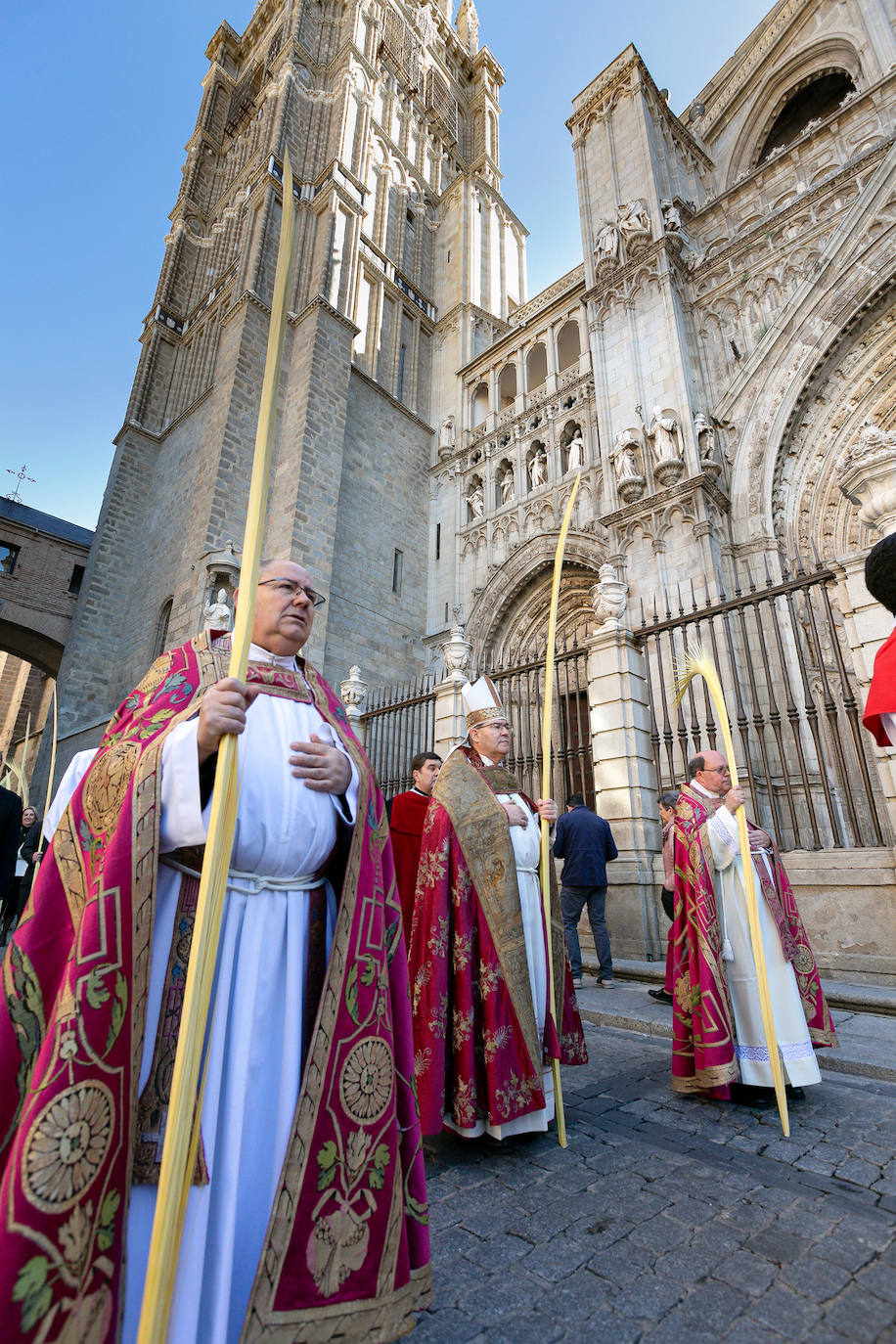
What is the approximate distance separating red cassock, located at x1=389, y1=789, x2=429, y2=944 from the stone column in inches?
104

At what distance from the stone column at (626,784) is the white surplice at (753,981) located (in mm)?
3266

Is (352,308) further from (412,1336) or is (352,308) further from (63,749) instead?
(412,1336)

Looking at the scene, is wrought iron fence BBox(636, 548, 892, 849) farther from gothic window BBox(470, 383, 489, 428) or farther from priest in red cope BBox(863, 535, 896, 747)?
gothic window BBox(470, 383, 489, 428)

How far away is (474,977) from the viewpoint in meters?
2.90

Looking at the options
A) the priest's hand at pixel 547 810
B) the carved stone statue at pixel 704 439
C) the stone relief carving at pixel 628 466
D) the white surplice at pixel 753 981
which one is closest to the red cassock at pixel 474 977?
the priest's hand at pixel 547 810

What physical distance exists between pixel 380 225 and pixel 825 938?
71.3ft

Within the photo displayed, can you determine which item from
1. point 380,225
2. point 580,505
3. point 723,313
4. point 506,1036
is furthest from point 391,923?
point 380,225

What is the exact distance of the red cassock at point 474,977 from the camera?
106 inches

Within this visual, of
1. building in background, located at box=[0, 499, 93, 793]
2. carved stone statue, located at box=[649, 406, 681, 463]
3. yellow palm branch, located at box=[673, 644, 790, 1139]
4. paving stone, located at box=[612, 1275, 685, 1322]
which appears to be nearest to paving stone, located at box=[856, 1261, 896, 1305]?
Answer: paving stone, located at box=[612, 1275, 685, 1322]

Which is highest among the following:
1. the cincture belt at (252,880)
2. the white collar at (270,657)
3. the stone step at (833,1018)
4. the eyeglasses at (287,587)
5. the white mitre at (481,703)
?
the white mitre at (481,703)

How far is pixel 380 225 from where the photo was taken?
63.5 ft

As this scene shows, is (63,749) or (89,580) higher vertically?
(89,580)

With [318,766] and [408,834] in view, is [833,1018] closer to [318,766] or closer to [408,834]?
[408,834]

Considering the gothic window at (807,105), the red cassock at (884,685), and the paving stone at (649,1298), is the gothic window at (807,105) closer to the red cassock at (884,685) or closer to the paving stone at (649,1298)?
the red cassock at (884,685)
